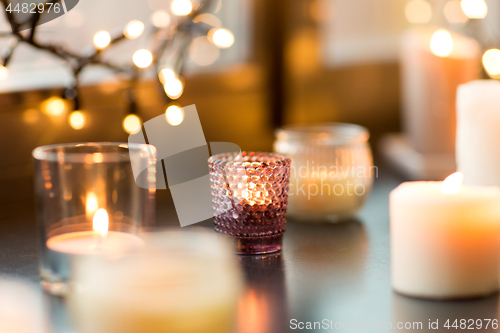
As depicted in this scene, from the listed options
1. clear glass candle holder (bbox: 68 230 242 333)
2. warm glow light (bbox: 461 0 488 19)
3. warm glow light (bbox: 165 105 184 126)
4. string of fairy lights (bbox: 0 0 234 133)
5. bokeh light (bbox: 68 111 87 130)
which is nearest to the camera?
clear glass candle holder (bbox: 68 230 242 333)

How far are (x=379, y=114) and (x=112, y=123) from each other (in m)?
0.79

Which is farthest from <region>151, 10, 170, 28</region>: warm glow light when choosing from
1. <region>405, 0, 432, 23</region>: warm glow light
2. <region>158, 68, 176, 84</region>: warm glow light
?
<region>405, 0, 432, 23</region>: warm glow light

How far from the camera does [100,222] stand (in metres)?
0.55

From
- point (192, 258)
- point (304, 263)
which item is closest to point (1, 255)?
point (192, 258)

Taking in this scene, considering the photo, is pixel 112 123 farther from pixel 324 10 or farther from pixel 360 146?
pixel 324 10

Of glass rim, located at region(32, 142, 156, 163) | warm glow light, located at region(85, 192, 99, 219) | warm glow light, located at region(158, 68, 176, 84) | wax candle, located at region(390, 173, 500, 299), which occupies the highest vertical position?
warm glow light, located at region(158, 68, 176, 84)

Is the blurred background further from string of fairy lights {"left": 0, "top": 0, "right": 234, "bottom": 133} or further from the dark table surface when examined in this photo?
the dark table surface

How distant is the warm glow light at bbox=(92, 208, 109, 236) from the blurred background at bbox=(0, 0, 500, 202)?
323 mm

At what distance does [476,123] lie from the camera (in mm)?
664

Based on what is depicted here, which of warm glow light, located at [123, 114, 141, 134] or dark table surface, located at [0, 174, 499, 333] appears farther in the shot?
warm glow light, located at [123, 114, 141, 134]

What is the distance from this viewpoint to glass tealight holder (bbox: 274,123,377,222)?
0.79 meters

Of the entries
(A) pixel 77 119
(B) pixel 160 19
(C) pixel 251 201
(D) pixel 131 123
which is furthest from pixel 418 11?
(C) pixel 251 201

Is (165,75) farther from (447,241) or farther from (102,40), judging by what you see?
(447,241)

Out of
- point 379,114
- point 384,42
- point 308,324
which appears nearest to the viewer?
point 308,324
